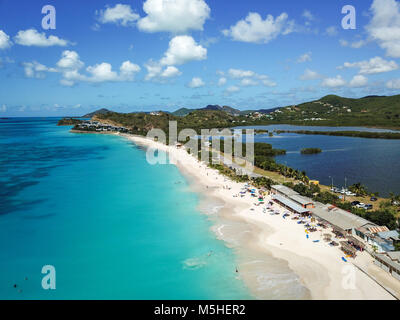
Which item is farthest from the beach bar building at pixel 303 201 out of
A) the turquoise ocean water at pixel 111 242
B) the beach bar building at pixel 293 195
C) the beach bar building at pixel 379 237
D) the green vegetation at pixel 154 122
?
the green vegetation at pixel 154 122

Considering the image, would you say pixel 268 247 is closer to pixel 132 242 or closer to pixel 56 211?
pixel 132 242

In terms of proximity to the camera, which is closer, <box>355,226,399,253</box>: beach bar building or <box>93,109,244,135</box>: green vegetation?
<box>355,226,399,253</box>: beach bar building

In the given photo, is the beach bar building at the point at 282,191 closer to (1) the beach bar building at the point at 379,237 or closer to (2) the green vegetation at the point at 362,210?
(2) the green vegetation at the point at 362,210

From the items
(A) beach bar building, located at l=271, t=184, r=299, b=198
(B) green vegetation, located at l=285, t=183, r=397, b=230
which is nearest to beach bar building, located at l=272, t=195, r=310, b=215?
(A) beach bar building, located at l=271, t=184, r=299, b=198

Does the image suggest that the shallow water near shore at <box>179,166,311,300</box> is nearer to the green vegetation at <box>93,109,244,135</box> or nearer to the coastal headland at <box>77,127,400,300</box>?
the coastal headland at <box>77,127,400,300</box>

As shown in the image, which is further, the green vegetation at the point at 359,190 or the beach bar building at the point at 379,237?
the green vegetation at the point at 359,190

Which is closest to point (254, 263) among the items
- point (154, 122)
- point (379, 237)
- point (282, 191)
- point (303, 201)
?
point (379, 237)
